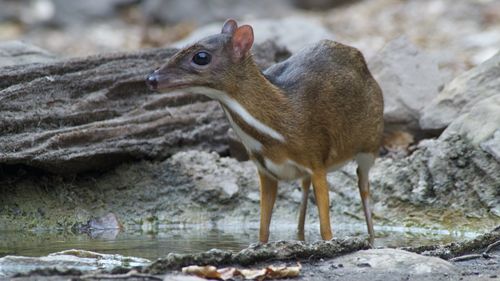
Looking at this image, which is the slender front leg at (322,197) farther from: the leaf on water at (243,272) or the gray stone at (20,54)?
the gray stone at (20,54)

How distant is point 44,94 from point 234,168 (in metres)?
1.91

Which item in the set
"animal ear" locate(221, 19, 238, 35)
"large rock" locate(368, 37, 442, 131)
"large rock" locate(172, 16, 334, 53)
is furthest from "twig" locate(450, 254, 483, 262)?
"large rock" locate(172, 16, 334, 53)

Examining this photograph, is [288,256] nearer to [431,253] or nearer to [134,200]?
[431,253]

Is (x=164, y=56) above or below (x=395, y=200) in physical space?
above

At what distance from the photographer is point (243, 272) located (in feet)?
18.6

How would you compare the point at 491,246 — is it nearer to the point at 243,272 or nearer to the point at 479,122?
the point at 243,272

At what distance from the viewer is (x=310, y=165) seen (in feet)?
25.1

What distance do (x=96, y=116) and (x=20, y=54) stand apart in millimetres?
1342

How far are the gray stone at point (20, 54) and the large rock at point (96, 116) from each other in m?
0.04

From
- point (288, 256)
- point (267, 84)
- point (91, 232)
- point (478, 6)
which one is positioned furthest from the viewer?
point (478, 6)

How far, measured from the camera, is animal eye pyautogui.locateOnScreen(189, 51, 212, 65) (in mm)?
7043

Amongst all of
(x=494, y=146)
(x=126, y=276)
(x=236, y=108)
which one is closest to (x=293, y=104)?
(x=236, y=108)

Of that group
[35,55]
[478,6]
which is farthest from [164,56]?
[478,6]

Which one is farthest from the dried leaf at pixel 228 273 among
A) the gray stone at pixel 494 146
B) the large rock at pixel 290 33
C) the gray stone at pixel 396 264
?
the large rock at pixel 290 33
